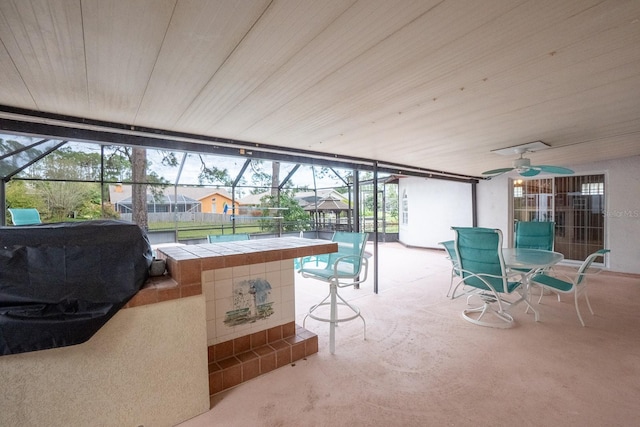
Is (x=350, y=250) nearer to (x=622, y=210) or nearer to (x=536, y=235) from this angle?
(x=536, y=235)

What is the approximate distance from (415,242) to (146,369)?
28.3 feet

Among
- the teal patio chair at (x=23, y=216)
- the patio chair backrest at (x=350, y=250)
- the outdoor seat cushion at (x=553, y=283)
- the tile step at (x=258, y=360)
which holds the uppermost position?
the teal patio chair at (x=23, y=216)

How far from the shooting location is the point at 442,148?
372 centimetres

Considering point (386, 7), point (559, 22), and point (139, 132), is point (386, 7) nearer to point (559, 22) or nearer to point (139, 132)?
point (559, 22)

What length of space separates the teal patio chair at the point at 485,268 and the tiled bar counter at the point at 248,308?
1.73m

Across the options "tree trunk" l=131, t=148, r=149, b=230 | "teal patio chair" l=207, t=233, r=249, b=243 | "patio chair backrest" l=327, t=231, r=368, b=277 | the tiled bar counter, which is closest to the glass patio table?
"patio chair backrest" l=327, t=231, r=368, b=277

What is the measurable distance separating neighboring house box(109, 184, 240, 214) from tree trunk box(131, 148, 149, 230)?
112 mm

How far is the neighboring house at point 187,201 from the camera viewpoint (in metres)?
5.56

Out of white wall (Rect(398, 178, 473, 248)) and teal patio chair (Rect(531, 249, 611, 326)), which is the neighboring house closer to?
teal patio chair (Rect(531, 249, 611, 326))

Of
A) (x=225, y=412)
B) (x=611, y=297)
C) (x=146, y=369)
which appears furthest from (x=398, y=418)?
(x=611, y=297)

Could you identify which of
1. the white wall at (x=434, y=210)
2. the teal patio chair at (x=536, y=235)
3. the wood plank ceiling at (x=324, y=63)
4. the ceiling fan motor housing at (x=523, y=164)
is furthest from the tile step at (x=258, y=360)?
the white wall at (x=434, y=210)

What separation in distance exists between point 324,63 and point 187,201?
533cm

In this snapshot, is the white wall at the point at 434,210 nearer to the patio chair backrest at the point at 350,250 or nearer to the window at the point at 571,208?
the window at the point at 571,208

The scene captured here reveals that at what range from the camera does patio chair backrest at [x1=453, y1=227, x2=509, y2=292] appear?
114 inches
